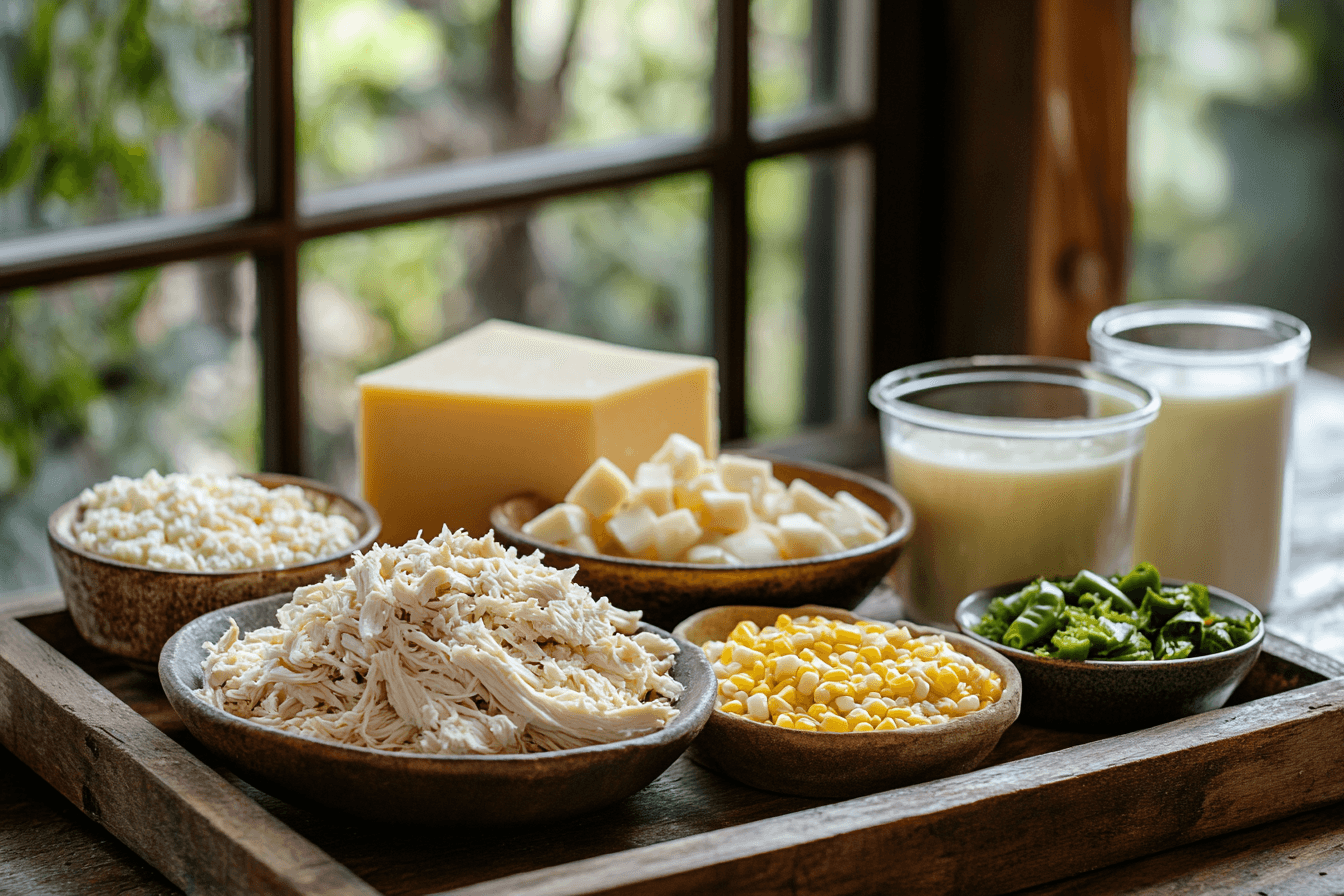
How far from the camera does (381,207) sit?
5.44 ft

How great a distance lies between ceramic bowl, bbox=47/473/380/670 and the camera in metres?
1.11

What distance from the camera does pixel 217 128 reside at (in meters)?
1.61

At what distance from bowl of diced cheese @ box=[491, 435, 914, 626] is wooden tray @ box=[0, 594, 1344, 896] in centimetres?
16

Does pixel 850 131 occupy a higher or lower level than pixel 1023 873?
higher

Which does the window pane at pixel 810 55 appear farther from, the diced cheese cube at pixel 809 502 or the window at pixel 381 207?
the diced cheese cube at pixel 809 502

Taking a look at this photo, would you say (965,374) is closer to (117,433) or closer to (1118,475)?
(1118,475)

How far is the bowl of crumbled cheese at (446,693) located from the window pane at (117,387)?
67cm

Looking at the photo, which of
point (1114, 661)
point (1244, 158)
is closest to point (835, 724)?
point (1114, 661)

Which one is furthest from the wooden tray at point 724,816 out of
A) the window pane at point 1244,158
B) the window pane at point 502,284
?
the window pane at point 1244,158

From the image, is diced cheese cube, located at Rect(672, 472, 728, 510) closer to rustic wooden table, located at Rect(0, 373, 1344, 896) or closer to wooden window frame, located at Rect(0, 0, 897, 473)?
rustic wooden table, located at Rect(0, 373, 1344, 896)

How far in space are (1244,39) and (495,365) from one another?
9.89 feet

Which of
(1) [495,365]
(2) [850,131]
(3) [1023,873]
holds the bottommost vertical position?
(3) [1023,873]

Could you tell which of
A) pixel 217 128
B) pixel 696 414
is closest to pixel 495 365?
pixel 696 414

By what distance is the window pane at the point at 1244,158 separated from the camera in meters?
3.75
